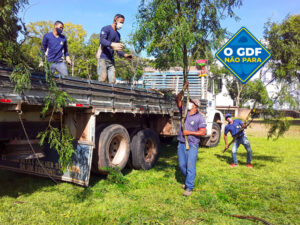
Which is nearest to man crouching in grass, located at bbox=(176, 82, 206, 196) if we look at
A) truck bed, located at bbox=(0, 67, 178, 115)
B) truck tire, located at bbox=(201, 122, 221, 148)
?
truck bed, located at bbox=(0, 67, 178, 115)

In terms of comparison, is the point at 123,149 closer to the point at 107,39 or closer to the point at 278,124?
the point at 107,39

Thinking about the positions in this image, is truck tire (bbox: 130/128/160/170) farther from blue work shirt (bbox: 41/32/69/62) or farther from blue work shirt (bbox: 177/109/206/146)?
blue work shirt (bbox: 41/32/69/62)

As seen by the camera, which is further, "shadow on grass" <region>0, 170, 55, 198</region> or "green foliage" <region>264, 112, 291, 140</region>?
"green foliage" <region>264, 112, 291, 140</region>

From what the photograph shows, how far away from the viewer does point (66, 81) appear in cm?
426

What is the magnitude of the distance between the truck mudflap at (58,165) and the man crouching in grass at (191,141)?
1.80 m

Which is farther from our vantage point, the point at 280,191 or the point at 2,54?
the point at 280,191

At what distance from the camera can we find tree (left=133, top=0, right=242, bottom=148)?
4.91 meters

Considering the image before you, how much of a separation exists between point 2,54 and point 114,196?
9.84 feet

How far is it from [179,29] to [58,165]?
3.42 m

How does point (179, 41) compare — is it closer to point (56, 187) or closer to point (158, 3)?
point (158, 3)

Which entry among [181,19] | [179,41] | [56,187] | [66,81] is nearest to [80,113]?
[66,81]

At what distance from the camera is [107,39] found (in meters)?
5.71

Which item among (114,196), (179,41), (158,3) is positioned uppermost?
(158,3)

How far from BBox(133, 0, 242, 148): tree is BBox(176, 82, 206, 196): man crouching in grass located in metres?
0.22
